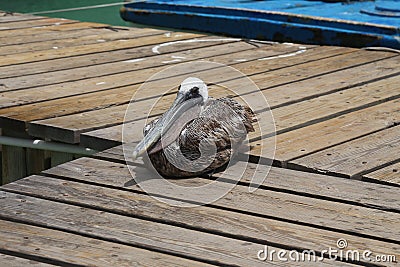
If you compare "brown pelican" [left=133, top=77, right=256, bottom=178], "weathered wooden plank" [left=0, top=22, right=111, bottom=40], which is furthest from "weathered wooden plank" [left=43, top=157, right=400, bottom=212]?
"weathered wooden plank" [left=0, top=22, right=111, bottom=40]

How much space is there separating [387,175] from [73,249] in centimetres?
125

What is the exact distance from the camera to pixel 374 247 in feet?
8.86

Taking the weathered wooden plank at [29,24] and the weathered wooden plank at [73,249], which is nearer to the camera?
the weathered wooden plank at [73,249]

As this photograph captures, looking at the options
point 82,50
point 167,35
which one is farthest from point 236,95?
point 167,35

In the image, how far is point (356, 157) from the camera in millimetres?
3553

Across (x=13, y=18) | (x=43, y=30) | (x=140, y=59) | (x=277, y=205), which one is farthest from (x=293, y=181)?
(x=13, y=18)

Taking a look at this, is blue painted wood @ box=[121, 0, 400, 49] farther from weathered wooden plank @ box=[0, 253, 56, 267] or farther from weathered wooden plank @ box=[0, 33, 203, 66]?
weathered wooden plank @ box=[0, 253, 56, 267]

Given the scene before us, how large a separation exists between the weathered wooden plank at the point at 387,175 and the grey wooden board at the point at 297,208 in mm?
289

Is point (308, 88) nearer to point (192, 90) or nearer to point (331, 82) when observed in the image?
point (331, 82)

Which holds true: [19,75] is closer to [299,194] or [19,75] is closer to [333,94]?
[333,94]

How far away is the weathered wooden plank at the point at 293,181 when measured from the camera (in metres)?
3.09

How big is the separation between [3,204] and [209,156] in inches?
29.0

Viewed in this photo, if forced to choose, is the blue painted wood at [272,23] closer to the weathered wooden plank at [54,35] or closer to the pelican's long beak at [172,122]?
the weathered wooden plank at [54,35]

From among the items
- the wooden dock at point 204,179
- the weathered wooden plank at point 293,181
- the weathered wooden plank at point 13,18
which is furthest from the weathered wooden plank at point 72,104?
the weathered wooden plank at point 13,18
